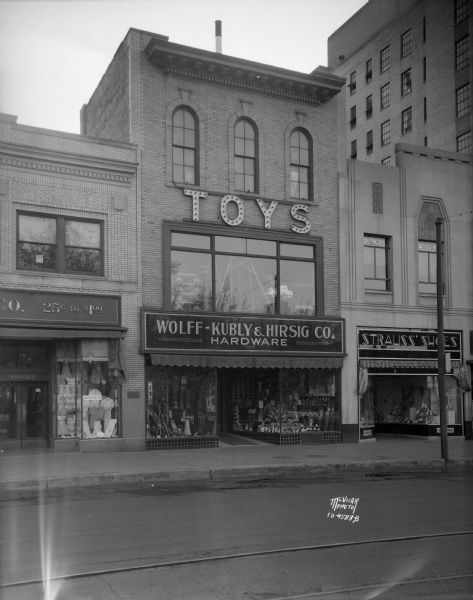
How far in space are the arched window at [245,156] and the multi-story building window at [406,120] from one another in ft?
96.2

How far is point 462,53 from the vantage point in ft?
155

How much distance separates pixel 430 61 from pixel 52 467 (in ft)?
134

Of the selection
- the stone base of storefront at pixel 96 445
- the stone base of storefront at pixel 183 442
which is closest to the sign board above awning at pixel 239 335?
the stone base of storefront at pixel 183 442

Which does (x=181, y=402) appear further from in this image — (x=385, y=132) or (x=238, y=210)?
(x=385, y=132)

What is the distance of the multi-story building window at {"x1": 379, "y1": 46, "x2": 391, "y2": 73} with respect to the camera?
53.8m

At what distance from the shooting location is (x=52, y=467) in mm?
17969

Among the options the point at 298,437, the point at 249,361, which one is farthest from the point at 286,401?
the point at 249,361

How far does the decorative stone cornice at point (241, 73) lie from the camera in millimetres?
23439

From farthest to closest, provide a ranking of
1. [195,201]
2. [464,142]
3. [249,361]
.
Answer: [464,142] → [249,361] → [195,201]

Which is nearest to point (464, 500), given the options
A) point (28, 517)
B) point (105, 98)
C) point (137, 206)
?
point (28, 517)

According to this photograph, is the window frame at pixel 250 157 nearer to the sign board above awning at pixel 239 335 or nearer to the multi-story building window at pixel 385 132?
the sign board above awning at pixel 239 335

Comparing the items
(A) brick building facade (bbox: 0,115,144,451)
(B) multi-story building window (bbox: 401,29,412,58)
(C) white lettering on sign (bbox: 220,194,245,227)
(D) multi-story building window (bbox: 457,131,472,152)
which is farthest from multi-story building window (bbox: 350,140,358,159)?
(A) brick building facade (bbox: 0,115,144,451)

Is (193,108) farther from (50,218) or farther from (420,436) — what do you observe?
(420,436)

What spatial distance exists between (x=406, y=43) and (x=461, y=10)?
17.3 feet
